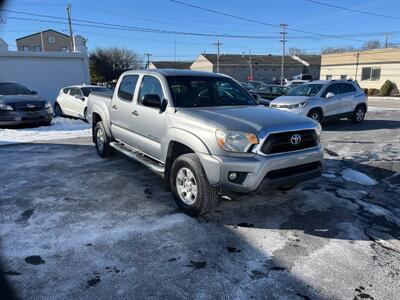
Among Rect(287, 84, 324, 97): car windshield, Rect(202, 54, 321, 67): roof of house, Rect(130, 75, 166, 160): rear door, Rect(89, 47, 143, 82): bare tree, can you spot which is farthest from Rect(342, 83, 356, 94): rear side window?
Rect(202, 54, 321, 67): roof of house

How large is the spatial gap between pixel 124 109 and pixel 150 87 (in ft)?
2.72

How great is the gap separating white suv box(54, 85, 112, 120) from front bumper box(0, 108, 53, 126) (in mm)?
1858

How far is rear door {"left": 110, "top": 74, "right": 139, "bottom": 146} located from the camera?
5988 mm

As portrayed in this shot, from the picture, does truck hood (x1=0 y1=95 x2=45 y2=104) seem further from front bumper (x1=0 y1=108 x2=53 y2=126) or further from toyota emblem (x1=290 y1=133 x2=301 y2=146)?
toyota emblem (x1=290 y1=133 x2=301 y2=146)

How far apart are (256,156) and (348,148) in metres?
5.61

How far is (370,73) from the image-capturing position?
1592 inches

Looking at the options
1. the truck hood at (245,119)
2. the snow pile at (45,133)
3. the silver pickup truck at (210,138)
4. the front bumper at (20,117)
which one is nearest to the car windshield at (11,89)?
the front bumper at (20,117)

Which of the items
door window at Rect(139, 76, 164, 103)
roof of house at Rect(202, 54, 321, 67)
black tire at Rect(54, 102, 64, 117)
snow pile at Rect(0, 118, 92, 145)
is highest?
roof of house at Rect(202, 54, 321, 67)

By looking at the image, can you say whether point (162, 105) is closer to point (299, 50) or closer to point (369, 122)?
point (369, 122)

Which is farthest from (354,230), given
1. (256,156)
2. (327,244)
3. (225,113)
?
(225,113)

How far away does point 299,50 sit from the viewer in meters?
108

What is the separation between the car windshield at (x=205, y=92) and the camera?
511 cm

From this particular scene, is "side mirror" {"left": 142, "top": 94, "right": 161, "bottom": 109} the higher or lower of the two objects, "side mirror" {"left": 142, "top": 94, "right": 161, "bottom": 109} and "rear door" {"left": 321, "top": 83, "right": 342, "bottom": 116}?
the higher

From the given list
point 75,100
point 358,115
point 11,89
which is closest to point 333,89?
point 358,115
